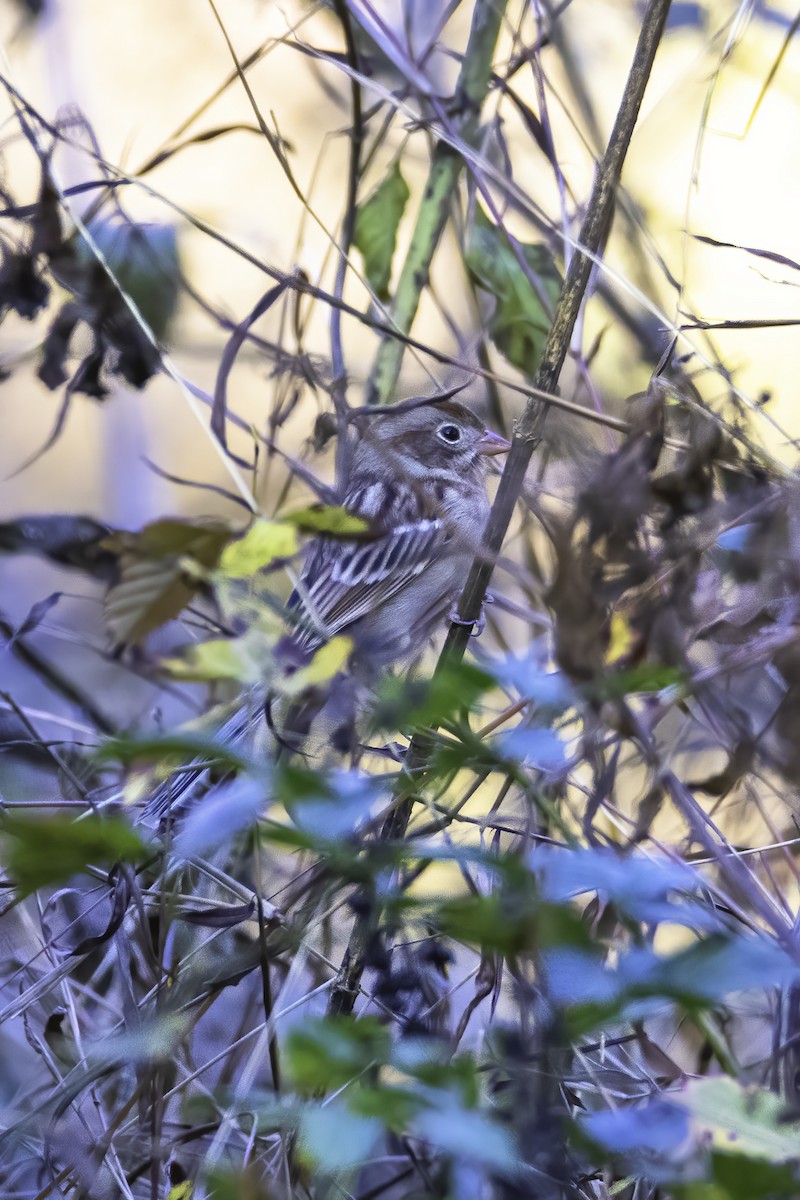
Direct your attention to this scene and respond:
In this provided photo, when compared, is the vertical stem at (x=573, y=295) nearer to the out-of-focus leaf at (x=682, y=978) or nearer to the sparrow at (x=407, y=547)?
the out-of-focus leaf at (x=682, y=978)

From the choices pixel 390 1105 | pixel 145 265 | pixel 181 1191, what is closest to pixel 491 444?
pixel 145 265

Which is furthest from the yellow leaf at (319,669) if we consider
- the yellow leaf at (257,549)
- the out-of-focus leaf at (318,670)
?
the yellow leaf at (257,549)

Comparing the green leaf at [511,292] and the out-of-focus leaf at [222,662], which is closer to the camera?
the out-of-focus leaf at [222,662]

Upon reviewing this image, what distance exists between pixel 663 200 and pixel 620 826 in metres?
1.97

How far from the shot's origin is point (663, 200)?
2.89 m

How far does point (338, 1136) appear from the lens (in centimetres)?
67

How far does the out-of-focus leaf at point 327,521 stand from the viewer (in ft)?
3.81

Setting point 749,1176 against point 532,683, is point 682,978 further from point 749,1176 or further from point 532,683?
point 532,683

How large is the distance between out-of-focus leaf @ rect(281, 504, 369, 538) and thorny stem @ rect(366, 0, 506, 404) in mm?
1077

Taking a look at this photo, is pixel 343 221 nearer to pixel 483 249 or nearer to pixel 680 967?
pixel 483 249

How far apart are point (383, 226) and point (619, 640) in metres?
1.46

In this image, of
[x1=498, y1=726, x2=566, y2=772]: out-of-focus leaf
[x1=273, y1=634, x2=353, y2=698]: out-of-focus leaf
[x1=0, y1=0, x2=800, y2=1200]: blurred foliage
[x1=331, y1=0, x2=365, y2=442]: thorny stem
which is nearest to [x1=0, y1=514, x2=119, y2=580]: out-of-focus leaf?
[x1=0, y1=0, x2=800, y2=1200]: blurred foliage

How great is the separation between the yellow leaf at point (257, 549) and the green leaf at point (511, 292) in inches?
47.2

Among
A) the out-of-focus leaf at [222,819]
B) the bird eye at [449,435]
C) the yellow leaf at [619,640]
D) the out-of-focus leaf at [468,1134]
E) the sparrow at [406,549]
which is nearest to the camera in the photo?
the out-of-focus leaf at [468,1134]
